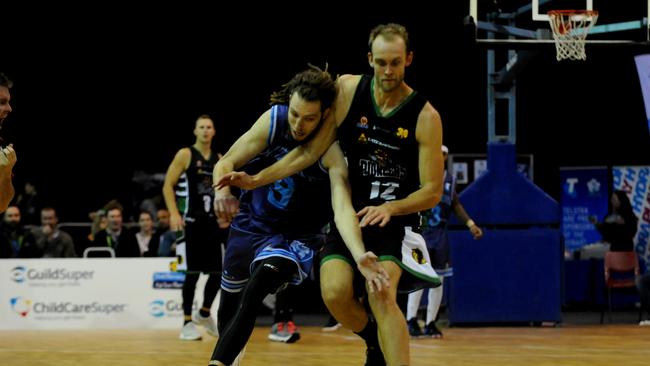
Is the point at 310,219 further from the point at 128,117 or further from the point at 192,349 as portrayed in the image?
the point at 128,117

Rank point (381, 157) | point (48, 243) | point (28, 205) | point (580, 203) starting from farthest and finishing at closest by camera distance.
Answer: point (580, 203) < point (28, 205) < point (48, 243) < point (381, 157)

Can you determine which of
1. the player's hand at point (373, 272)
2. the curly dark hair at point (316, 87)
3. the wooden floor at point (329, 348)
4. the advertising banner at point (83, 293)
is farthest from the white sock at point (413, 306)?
the player's hand at point (373, 272)

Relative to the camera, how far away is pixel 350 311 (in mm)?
5746

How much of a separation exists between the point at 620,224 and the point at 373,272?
873 cm

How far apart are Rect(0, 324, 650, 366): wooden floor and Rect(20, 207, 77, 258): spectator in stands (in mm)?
1352

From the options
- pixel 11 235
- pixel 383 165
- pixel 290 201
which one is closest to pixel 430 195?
pixel 383 165

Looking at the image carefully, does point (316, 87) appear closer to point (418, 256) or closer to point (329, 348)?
point (418, 256)

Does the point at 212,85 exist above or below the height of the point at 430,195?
above

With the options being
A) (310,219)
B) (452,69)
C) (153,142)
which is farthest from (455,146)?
(310,219)

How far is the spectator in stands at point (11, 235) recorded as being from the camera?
1263 cm

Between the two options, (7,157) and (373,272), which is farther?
(7,157)

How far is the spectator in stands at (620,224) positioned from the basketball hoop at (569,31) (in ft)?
10.6

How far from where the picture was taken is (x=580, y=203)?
16.8m

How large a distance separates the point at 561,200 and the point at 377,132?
11716mm
